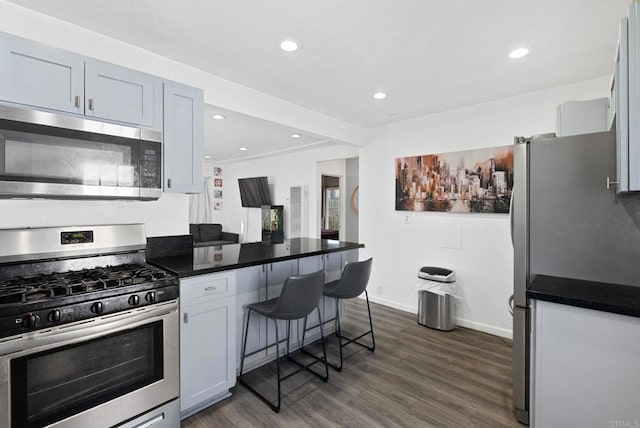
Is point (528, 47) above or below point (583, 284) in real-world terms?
above

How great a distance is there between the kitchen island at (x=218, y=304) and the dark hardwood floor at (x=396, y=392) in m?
0.20

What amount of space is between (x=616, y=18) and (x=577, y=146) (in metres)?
0.89

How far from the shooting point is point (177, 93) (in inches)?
92.2

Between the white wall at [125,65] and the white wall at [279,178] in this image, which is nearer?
the white wall at [125,65]

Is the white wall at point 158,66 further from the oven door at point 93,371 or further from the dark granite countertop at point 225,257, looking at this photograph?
the oven door at point 93,371

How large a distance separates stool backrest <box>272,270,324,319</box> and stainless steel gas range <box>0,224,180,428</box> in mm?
668

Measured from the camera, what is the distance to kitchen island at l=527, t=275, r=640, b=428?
1.35 m

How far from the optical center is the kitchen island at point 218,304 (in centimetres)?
196

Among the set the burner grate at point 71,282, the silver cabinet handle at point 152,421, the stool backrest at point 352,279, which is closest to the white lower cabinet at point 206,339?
the silver cabinet handle at point 152,421

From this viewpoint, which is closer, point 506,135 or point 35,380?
point 35,380

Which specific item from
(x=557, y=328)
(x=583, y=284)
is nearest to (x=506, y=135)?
(x=583, y=284)

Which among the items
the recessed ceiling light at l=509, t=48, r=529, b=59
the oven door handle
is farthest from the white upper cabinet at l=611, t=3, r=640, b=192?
the oven door handle

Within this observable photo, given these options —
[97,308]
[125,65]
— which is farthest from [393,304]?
[125,65]

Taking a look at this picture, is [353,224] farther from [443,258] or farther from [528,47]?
[528,47]
